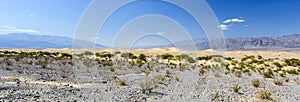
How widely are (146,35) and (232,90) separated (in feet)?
85.6

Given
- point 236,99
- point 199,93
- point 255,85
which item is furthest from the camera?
point 255,85

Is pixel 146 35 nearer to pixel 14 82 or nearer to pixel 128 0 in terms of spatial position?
pixel 128 0

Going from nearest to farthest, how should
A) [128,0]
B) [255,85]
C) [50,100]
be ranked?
[50,100] → [255,85] → [128,0]

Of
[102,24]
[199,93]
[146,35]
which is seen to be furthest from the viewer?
[146,35]

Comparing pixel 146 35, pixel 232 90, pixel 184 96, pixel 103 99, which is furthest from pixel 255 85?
pixel 146 35

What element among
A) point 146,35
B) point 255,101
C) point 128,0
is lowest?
point 255,101

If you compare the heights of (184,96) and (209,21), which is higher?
(209,21)

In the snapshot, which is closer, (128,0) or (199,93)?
(199,93)

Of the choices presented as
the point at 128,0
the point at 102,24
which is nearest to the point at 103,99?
the point at 102,24

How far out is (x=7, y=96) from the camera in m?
9.23

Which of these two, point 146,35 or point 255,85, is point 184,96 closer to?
point 255,85

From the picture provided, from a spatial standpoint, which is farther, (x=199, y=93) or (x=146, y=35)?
(x=146, y=35)

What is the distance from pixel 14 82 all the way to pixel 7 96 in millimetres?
3743

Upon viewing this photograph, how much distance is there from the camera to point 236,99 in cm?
1062
